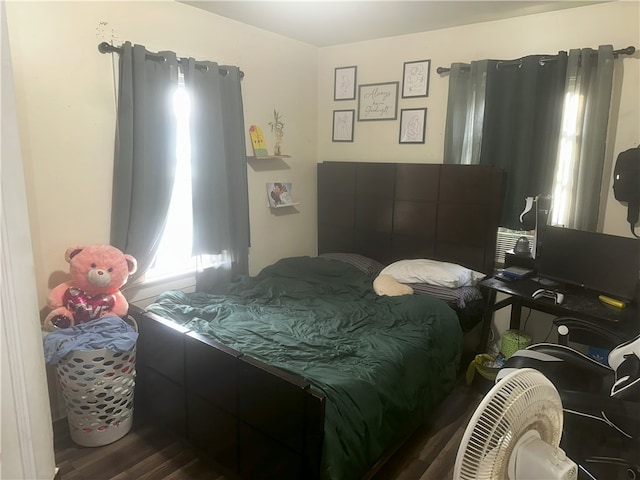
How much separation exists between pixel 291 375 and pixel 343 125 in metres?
2.52

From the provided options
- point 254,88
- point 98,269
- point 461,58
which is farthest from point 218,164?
point 461,58

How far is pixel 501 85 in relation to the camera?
2865 millimetres

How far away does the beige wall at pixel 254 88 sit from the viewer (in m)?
2.16

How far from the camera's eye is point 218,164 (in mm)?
2893

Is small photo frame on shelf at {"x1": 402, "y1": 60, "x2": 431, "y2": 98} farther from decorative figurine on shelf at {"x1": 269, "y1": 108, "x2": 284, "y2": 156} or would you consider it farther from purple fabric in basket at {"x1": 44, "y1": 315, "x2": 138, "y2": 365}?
purple fabric in basket at {"x1": 44, "y1": 315, "x2": 138, "y2": 365}

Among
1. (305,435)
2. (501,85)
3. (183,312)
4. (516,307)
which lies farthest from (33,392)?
(501,85)

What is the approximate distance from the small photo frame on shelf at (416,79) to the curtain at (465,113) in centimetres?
23

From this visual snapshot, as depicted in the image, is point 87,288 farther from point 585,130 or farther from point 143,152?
point 585,130

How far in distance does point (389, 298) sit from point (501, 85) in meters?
1.59

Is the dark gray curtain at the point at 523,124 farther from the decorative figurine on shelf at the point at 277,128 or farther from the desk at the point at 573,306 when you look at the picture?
the decorative figurine on shelf at the point at 277,128

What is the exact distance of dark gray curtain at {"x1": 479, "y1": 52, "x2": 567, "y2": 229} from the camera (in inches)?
106

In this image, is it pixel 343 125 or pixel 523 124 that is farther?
pixel 343 125

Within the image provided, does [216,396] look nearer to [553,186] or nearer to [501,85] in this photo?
[553,186]

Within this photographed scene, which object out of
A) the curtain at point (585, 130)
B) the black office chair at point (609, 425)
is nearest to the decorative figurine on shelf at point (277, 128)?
the curtain at point (585, 130)
